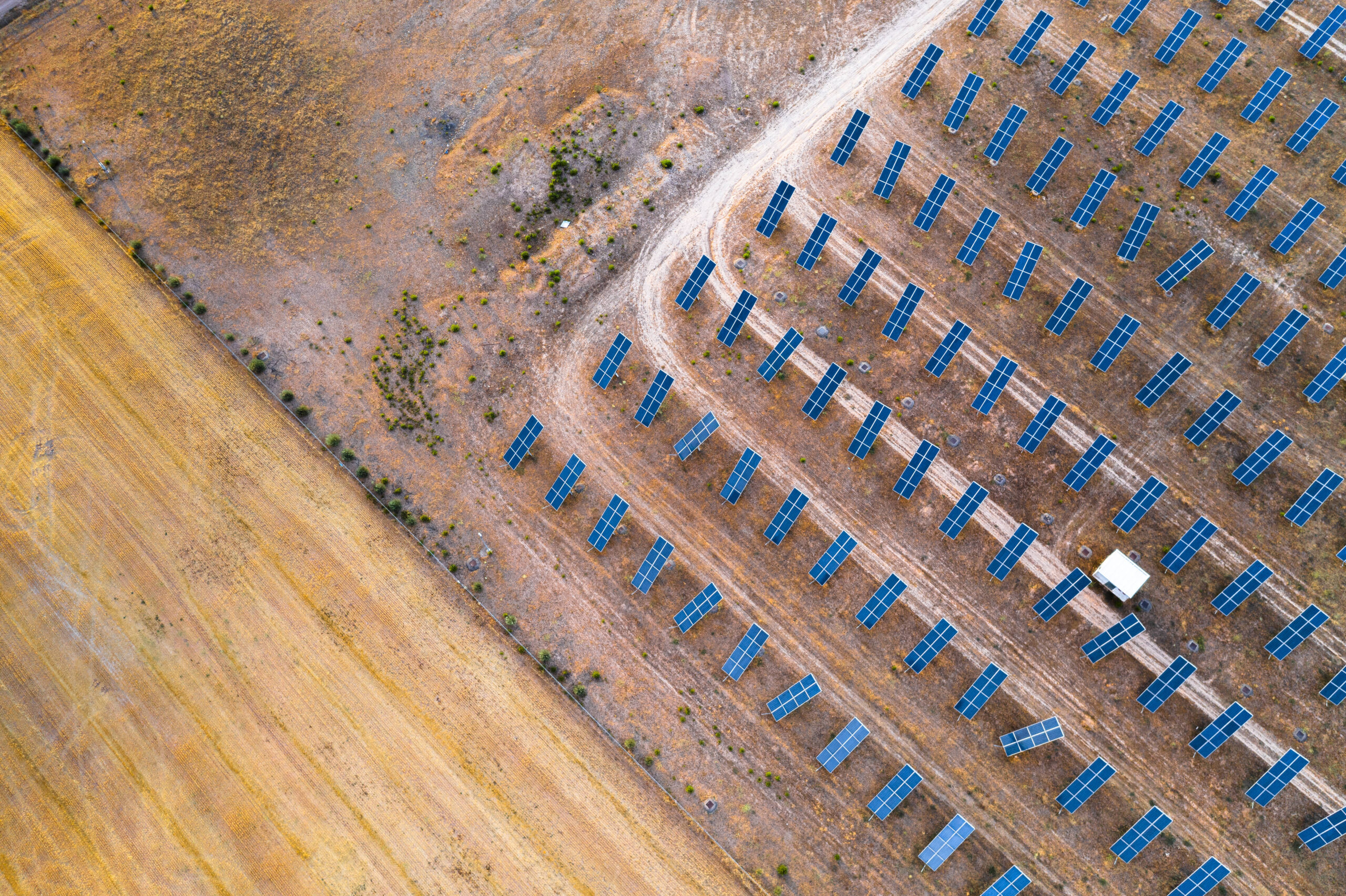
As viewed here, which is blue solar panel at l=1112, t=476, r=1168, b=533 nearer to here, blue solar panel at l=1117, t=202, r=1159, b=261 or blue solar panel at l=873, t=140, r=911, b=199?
blue solar panel at l=1117, t=202, r=1159, b=261

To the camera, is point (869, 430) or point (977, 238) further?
point (977, 238)

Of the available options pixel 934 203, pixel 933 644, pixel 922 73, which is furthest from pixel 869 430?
pixel 922 73

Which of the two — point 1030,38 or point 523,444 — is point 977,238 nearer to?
point 1030,38

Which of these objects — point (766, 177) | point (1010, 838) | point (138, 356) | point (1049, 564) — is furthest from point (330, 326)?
point (1010, 838)

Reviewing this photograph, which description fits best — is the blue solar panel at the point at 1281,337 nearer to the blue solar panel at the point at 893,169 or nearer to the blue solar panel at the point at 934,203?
the blue solar panel at the point at 934,203

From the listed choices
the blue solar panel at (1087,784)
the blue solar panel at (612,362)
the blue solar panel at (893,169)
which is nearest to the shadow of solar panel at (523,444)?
the blue solar panel at (612,362)

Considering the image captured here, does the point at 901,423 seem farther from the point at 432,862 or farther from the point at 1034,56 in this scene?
the point at 432,862
